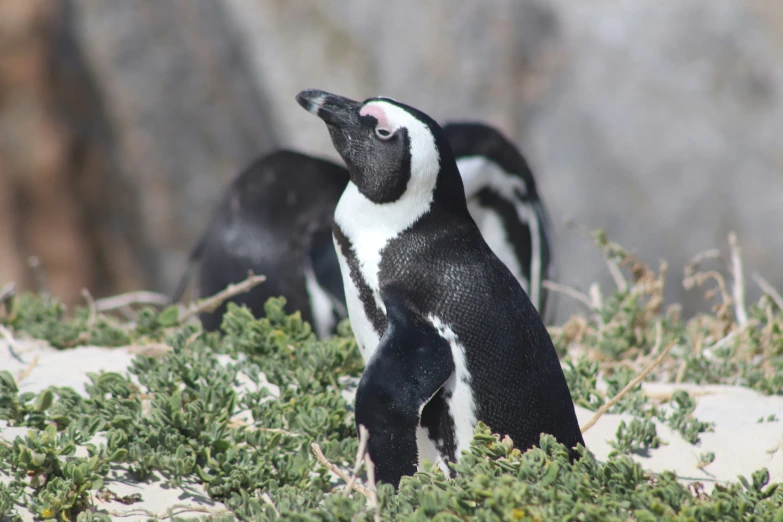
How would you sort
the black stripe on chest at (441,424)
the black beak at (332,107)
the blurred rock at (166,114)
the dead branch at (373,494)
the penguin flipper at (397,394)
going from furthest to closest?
the blurred rock at (166,114)
the black beak at (332,107)
the black stripe on chest at (441,424)
the penguin flipper at (397,394)
the dead branch at (373,494)

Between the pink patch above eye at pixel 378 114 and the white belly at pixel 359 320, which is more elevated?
the pink patch above eye at pixel 378 114

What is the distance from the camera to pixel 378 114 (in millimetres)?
1884

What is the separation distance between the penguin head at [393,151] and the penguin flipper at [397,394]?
0.33 m

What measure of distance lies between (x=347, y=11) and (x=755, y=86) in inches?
152

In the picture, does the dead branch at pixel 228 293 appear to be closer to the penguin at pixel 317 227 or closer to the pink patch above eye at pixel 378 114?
the pink patch above eye at pixel 378 114

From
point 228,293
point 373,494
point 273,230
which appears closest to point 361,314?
point 373,494

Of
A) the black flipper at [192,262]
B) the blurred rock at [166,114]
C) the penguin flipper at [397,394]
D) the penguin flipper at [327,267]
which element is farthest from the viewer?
the blurred rock at [166,114]

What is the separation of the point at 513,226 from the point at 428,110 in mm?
4454

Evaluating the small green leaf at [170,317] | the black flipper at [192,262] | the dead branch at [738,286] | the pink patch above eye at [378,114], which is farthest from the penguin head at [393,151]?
the black flipper at [192,262]

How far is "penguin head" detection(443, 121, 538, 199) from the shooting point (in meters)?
3.63

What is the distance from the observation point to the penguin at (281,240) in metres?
3.71

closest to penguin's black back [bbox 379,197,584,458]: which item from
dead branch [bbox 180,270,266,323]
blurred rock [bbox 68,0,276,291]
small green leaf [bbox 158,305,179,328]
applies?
dead branch [bbox 180,270,266,323]

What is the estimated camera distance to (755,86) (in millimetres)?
6977

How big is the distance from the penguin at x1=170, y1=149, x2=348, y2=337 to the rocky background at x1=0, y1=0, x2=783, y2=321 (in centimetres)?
359
